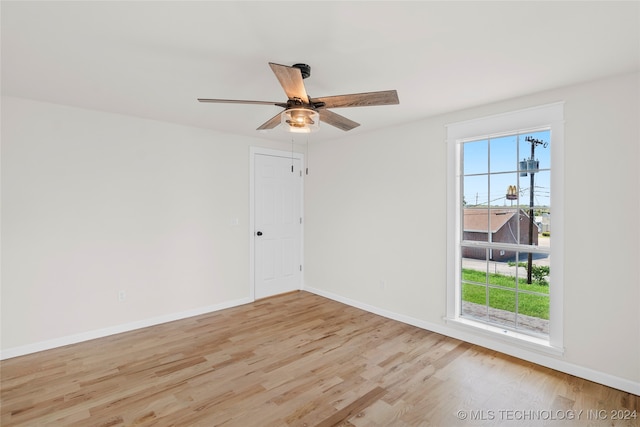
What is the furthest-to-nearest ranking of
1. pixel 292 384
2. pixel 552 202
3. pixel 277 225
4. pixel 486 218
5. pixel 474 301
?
pixel 277 225, pixel 474 301, pixel 486 218, pixel 552 202, pixel 292 384

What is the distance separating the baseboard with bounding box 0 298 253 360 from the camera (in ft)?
9.45

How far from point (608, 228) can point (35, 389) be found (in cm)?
461

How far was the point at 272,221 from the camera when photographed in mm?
4750

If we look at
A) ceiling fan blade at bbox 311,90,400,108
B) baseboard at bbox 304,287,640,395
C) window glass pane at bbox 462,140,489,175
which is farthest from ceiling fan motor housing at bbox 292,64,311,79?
baseboard at bbox 304,287,640,395

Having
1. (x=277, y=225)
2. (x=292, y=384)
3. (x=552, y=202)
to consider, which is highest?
(x=552, y=202)

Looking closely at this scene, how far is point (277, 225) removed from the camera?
4.82 meters

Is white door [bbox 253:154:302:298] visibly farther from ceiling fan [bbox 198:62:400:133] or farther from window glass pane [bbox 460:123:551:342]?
window glass pane [bbox 460:123:551:342]

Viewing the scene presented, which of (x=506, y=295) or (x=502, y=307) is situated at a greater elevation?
(x=506, y=295)

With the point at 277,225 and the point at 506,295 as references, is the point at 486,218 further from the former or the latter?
the point at 277,225

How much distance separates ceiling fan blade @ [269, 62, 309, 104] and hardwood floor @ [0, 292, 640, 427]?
214 centimetres

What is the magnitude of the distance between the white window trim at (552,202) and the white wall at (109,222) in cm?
276

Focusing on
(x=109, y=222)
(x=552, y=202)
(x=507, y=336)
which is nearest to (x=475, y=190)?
(x=552, y=202)

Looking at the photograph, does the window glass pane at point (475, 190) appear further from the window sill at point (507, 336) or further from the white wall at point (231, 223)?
the window sill at point (507, 336)

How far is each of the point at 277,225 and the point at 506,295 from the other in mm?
3157
